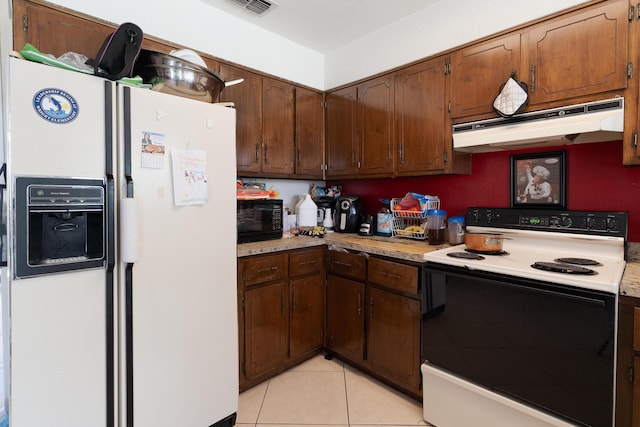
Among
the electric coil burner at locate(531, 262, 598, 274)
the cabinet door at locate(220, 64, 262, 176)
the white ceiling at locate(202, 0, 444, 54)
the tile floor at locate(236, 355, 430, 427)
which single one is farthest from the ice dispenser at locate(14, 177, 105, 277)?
the electric coil burner at locate(531, 262, 598, 274)

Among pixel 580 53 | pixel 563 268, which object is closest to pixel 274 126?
pixel 580 53

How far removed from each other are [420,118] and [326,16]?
3.40 feet

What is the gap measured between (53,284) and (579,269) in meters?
2.08

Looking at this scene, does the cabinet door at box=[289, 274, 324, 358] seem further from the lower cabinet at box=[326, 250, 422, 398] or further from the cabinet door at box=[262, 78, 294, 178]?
the cabinet door at box=[262, 78, 294, 178]

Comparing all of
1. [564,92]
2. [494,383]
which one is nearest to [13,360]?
[494,383]

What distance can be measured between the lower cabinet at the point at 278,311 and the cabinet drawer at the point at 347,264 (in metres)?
0.09

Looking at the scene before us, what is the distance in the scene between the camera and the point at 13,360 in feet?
3.65

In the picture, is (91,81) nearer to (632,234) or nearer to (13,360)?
(13,360)

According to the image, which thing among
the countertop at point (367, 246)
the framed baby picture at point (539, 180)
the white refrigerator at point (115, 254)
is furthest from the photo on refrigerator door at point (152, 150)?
the framed baby picture at point (539, 180)

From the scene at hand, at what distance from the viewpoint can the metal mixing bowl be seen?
155 centimetres

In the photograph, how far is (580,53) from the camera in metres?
1.63

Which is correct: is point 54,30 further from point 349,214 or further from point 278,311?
point 349,214

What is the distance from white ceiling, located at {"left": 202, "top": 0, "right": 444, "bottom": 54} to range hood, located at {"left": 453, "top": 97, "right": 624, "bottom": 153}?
3.30 ft

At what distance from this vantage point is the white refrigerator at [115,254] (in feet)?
3.68
